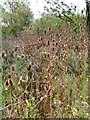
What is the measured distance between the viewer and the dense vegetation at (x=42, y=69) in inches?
58.6

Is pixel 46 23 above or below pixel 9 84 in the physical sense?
above

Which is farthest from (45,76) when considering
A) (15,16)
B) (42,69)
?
(15,16)

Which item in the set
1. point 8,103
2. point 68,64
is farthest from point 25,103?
point 68,64

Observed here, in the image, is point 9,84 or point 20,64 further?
point 20,64

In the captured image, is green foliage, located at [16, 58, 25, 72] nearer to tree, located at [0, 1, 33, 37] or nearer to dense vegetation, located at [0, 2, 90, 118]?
dense vegetation, located at [0, 2, 90, 118]

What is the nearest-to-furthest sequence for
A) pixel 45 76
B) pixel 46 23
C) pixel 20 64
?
pixel 45 76, pixel 20 64, pixel 46 23

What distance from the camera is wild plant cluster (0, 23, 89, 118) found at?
147 cm

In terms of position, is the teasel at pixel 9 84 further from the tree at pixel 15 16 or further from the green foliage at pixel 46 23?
the green foliage at pixel 46 23

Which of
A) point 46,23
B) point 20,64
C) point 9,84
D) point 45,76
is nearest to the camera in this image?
point 9,84

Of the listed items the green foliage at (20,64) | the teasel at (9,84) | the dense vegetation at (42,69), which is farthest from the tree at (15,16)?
the teasel at (9,84)

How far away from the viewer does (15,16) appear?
1699 mm

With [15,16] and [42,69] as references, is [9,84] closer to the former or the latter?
[42,69]

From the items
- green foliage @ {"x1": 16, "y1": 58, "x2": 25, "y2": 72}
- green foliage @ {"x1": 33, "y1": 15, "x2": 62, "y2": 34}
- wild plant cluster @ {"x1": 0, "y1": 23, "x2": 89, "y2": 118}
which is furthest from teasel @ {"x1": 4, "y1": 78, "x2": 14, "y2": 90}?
green foliage @ {"x1": 33, "y1": 15, "x2": 62, "y2": 34}

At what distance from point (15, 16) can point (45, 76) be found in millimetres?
351
